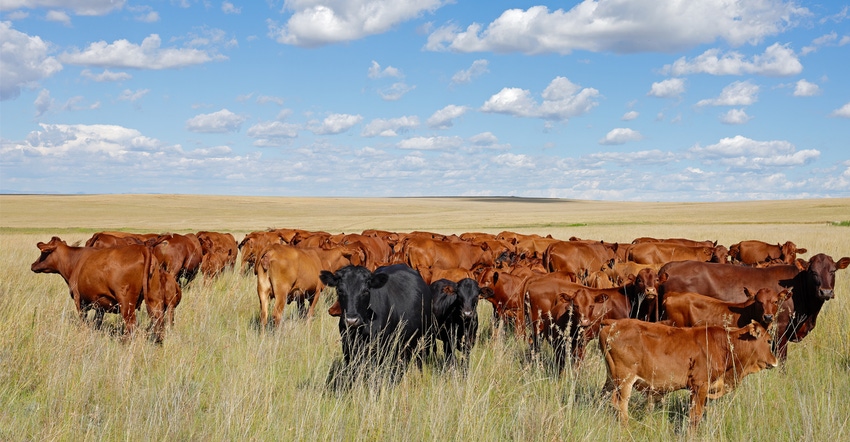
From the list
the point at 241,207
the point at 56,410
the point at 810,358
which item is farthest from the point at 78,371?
the point at 241,207

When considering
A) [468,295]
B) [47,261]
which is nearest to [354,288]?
[468,295]

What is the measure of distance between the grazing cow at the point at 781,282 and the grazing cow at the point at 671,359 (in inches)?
104

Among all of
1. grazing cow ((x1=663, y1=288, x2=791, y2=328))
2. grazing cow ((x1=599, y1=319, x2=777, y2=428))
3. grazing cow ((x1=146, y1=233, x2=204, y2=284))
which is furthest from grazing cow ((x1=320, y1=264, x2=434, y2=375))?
grazing cow ((x1=146, y1=233, x2=204, y2=284))

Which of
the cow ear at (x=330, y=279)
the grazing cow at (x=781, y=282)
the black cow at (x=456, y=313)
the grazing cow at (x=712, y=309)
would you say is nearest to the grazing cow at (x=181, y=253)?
the black cow at (x=456, y=313)

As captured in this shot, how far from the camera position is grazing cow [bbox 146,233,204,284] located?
48.8ft

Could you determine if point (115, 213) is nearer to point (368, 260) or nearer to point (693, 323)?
point (368, 260)

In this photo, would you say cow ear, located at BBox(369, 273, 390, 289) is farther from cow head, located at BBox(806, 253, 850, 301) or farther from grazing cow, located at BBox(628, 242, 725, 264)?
grazing cow, located at BBox(628, 242, 725, 264)

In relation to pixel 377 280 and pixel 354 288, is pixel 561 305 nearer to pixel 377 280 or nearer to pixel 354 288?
pixel 377 280

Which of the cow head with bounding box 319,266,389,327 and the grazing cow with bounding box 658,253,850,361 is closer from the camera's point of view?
the cow head with bounding box 319,266,389,327

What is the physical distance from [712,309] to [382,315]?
3.76m

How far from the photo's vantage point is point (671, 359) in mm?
6137

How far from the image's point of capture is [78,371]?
278 inches

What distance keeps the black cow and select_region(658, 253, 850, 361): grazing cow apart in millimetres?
2773

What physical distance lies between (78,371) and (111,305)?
8.49 feet
